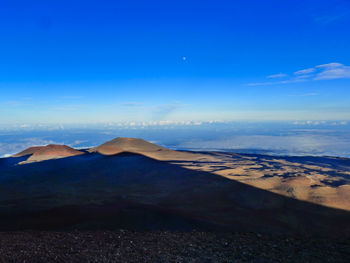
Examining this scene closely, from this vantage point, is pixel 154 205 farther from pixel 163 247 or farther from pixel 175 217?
pixel 163 247

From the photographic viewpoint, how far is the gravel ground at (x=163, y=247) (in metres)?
5.64

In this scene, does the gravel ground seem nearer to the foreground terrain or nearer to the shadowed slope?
the foreground terrain

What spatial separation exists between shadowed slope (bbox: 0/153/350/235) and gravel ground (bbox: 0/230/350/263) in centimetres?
94

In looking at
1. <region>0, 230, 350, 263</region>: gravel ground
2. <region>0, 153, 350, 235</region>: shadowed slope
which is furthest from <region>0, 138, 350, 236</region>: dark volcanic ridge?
<region>0, 230, 350, 263</region>: gravel ground

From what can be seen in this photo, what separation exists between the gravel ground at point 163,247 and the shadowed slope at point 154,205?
94 centimetres

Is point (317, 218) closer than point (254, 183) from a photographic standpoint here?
Yes

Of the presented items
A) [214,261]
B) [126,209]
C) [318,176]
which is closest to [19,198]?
[126,209]

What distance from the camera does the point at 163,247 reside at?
20.8 ft

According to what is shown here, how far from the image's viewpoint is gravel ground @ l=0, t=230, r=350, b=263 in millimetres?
5637

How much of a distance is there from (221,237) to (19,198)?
10.7 m

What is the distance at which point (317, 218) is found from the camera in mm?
9719

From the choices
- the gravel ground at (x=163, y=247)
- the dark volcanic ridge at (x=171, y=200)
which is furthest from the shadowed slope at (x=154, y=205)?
the gravel ground at (x=163, y=247)

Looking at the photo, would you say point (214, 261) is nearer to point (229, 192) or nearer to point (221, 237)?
point (221, 237)

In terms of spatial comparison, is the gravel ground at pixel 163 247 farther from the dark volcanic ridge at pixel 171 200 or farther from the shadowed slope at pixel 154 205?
the shadowed slope at pixel 154 205
